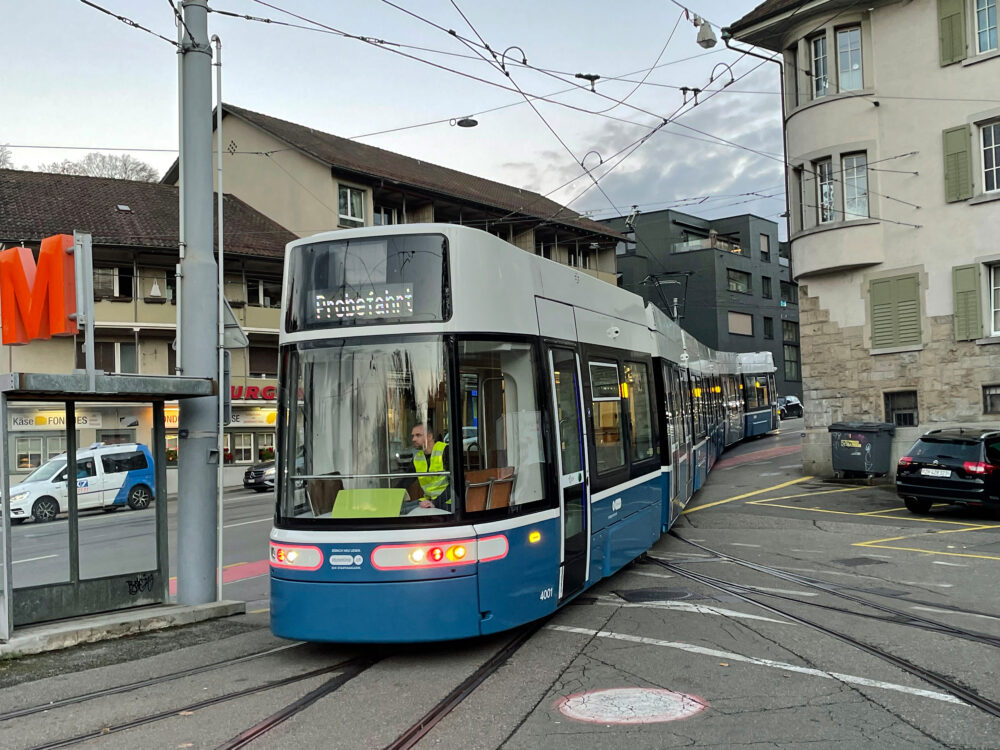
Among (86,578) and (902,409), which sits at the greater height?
(902,409)

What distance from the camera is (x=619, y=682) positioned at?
6621 millimetres

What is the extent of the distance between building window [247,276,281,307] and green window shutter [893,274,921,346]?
960 inches

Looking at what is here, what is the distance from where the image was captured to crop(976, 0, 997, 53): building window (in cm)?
2195

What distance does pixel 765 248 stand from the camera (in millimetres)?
79188

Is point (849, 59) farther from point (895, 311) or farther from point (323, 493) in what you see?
point (323, 493)

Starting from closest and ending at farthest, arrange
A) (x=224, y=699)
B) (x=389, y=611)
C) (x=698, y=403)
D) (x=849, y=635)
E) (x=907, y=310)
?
(x=224, y=699) < (x=389, y=611) < (x=849, y=635) < (x=698, y=403) < (x=907, y=310)

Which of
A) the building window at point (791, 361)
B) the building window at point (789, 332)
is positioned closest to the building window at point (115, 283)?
the building window at point (789, 332)

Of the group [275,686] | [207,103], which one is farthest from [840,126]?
[275,686]

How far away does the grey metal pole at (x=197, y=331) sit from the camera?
33.1 ft

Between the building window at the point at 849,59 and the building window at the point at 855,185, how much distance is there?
176 cm

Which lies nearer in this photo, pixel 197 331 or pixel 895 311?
pixel 197 331

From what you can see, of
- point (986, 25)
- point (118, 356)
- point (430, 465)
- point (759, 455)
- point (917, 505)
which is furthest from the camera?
point (118, 356)

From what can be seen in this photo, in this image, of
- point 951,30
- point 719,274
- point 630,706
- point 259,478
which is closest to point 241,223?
point 259,478

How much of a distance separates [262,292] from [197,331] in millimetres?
30680
